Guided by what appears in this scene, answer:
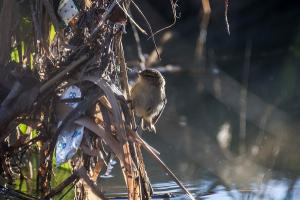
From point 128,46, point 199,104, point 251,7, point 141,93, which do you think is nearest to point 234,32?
point 251,7

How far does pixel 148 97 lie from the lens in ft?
14.0

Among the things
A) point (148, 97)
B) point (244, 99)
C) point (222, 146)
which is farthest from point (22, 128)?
point (244, 99)

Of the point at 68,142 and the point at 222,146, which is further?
the point at 222,146

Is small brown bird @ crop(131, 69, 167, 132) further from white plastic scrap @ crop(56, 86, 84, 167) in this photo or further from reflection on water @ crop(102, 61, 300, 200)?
white plastic scrap @ crop(56, 86, 84, 167)

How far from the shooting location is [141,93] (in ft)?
14.0

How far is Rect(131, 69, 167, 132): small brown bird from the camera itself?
4223 mm

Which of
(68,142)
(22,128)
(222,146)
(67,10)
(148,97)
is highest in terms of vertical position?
(222,146)

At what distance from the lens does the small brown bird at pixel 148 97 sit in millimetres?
4223

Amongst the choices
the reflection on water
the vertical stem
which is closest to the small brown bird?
the reflection on water

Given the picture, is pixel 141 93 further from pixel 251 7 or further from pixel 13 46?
pixel 251 7

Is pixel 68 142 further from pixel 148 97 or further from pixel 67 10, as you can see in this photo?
pixel 148 97

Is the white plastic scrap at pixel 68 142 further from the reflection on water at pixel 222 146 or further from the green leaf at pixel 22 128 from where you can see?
the reflection on water at pixel 222 146

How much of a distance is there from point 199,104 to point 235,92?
0.58 meters

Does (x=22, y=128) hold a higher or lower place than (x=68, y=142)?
higher
